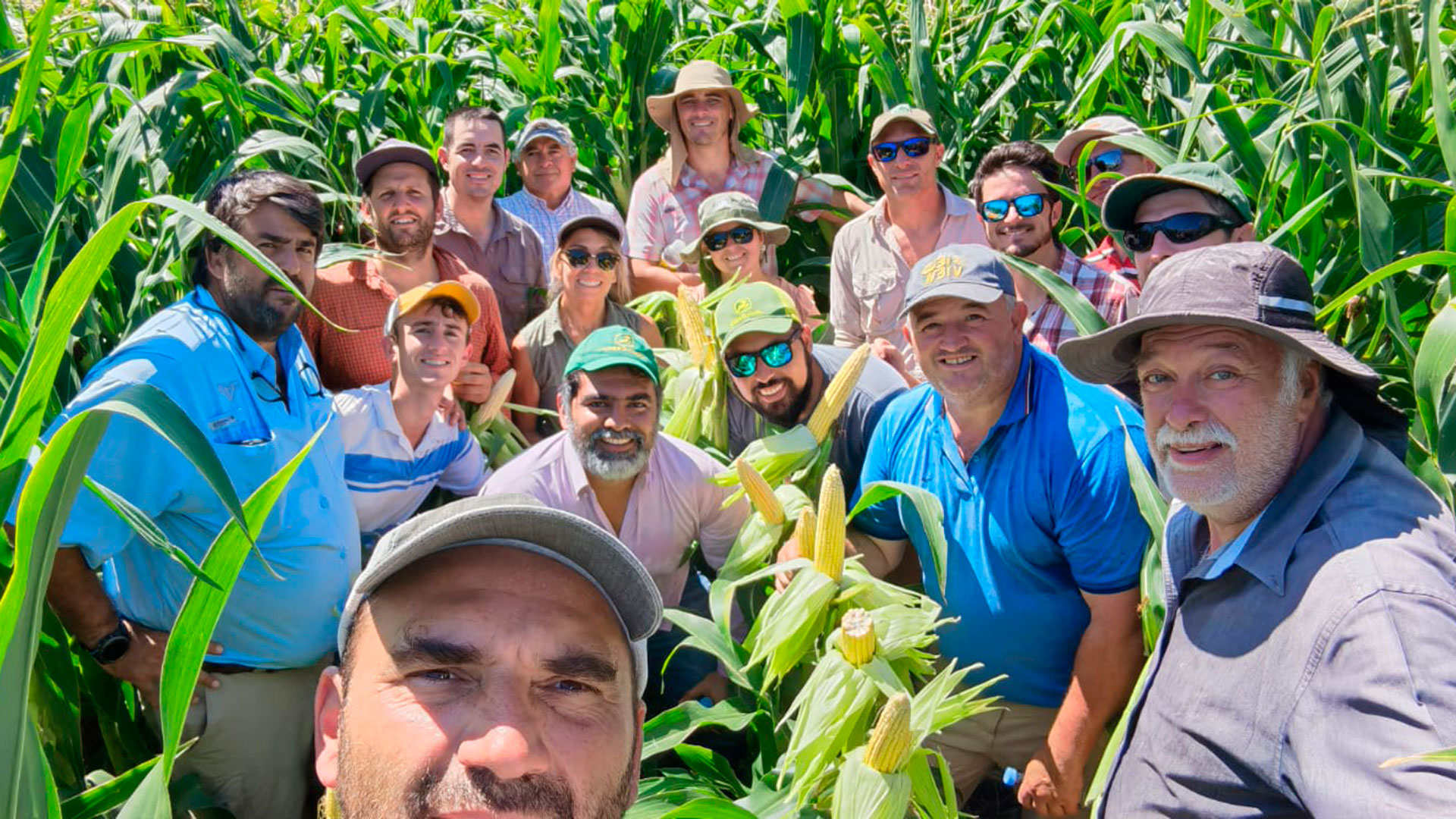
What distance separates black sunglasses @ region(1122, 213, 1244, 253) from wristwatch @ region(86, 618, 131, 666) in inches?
96.8


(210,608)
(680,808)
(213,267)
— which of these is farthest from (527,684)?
(213,267)

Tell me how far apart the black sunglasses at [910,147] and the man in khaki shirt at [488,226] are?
133 centimetres

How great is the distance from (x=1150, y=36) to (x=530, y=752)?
264cm

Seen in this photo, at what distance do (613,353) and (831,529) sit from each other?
3.59ft

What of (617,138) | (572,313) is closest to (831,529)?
(572,313)

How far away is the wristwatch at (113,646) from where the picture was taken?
2551 millimetres

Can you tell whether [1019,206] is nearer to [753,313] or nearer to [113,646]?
[753,313]

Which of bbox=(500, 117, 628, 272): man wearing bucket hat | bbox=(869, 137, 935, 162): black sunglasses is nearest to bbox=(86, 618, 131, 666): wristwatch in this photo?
bbox=(500, 117, 628, 272): man wearing bucket hat

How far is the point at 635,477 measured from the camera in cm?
334

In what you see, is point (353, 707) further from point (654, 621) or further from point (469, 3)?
point (469, 3)

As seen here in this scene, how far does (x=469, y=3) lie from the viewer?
24.2 feet

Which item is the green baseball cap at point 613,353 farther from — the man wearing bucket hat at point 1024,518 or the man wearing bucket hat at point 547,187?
the man wearing bucket hat at point 547,187

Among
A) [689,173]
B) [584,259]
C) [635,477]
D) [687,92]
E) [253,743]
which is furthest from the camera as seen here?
[689,173]

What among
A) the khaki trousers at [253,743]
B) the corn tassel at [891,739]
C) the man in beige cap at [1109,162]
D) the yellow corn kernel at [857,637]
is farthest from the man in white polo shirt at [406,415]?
the man in beige cap at [1109,162]
